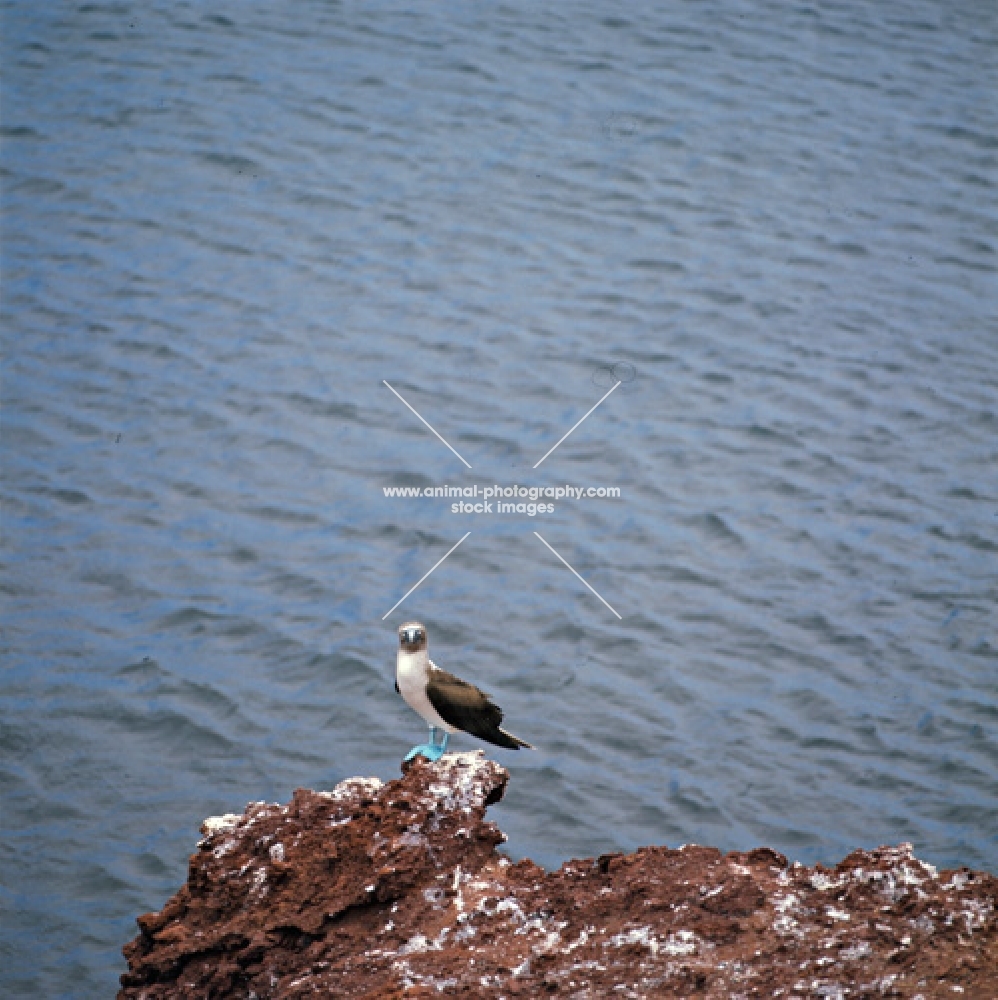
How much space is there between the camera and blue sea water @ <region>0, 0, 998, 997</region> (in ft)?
17.8

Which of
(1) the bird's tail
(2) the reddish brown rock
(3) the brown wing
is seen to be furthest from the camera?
(1) the bird's tail

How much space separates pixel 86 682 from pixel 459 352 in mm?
2752

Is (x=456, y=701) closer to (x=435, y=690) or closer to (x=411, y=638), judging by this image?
(x=435, y=690)

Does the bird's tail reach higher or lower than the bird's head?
lower

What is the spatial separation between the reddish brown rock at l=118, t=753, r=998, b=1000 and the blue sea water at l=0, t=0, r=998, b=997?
2.43 meters

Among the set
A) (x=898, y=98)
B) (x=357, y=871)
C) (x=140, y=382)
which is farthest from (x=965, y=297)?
(x=357, y=871)

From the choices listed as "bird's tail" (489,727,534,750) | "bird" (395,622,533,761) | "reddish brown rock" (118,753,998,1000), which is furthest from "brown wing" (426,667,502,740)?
"reddish brown rock" (118,753,998,1000)

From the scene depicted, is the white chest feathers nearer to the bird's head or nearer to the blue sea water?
the bird's head

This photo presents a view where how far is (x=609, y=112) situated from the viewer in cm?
851

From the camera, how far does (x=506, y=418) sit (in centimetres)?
693

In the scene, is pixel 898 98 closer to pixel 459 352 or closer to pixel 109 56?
pixel 459 352

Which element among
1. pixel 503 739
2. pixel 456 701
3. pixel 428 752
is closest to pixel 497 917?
pixel 428 752

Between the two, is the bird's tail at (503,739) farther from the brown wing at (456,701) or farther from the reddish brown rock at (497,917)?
the reddish brown rock at (497,917)

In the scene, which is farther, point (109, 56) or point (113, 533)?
point (109, 56)
